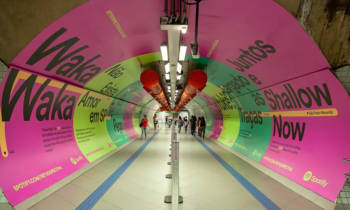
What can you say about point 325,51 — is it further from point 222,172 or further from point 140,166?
point 140,166

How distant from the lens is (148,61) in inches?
261

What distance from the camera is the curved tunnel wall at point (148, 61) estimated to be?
3.27 metres

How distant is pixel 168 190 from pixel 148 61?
167 inches

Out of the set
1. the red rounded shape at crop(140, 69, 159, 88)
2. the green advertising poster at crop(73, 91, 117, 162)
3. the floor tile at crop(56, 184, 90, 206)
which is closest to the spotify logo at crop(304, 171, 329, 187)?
the red rounded shape at crop(140, 69, 159, 88)

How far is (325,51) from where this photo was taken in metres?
3.19

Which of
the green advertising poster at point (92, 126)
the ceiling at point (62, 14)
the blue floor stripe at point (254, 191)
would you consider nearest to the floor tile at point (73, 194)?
the green advertising poster at point (92, 126)

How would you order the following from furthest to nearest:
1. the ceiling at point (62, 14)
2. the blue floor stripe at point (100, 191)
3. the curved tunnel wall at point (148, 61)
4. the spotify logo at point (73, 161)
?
the spotify logo at point (73, 161) → the blue floor stripe at point (100, 191) → the curved tunnel wall at point (148, 61) → the ceiling at point (62, 14)

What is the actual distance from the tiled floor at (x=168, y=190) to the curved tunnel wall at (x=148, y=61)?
489 mm

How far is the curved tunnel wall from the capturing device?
10.7 feet

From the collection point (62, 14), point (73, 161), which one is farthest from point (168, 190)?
point (62, 14)

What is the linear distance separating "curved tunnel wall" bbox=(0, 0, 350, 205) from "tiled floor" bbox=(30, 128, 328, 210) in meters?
0.49

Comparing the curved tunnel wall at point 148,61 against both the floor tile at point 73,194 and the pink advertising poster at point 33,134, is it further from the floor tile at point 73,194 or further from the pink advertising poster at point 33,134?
the floor tile at point 73,194

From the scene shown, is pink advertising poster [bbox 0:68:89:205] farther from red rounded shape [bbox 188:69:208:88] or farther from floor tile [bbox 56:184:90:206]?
red rounded shape [bbox 188:69:208:88]

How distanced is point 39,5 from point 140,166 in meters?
5.34
